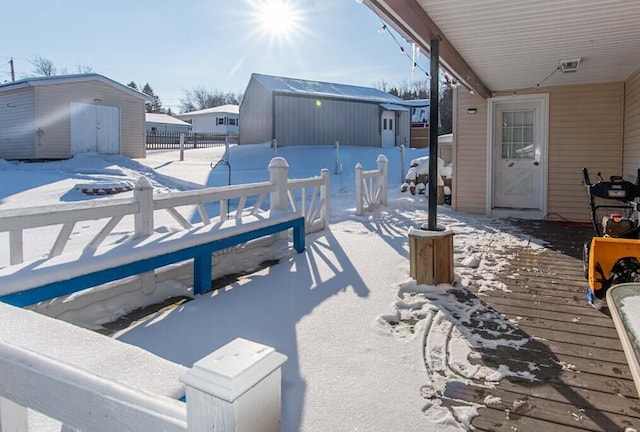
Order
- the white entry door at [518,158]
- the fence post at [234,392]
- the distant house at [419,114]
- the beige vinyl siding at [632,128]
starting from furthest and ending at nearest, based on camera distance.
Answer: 1. the distant house at [419,114]
2. the white entry door at [518,158]
3. the beige vinyl siding at [632,128]
4. the fence post at [234,392]

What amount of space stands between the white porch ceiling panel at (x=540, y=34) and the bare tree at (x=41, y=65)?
36313 millimetres

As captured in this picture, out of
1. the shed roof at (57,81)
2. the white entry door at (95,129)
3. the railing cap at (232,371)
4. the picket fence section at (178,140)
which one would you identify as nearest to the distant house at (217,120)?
the picket fence section at (178,140)

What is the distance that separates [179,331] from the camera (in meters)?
2.72

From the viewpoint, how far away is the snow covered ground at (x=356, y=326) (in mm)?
1935

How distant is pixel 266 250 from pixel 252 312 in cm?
189

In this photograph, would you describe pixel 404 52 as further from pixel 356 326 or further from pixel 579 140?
pixel 579 140

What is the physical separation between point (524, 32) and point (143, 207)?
3.63 meters

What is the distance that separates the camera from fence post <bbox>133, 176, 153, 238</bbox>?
11.0 feet

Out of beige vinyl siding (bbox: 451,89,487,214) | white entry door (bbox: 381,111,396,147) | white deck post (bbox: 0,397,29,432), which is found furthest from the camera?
white entry door (bbox: 381,111,396,147)

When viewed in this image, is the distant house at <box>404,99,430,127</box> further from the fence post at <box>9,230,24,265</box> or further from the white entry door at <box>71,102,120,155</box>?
the fence post at <box>9,230,24,265</box>

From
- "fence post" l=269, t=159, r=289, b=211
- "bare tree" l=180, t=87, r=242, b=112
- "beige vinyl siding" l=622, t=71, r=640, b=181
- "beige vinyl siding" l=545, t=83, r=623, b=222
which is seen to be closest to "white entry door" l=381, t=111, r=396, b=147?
"beige vinyl siding" l=545, t=83, r=623, b=222

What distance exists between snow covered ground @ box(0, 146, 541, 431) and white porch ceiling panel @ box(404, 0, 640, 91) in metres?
2.14

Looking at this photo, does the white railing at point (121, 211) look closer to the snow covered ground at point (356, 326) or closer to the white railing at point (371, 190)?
the snow covered ground at point (356, 326)

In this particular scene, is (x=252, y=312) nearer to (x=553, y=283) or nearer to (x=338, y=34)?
(x=553, y=283)
